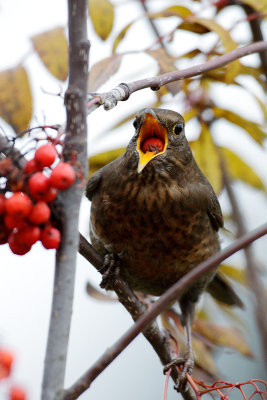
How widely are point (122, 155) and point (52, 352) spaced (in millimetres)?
1504

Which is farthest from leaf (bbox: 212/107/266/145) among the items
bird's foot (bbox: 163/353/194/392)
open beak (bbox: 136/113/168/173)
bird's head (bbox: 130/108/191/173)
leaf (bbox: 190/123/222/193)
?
bird's foot (bbox: 163/353/194/392)

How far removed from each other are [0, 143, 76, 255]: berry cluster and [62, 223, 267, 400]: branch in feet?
0.68

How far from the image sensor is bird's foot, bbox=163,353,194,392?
2.10m

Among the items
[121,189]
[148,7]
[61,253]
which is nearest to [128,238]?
[121,189]

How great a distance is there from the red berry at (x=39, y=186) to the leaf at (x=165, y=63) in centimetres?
80

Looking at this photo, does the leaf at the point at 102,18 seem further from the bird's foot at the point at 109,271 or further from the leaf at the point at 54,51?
the bird's foot at the point at 109,271

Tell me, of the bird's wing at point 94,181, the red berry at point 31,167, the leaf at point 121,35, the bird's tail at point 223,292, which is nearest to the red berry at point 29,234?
the red berry at point 31,167

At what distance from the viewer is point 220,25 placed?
1.99 metres

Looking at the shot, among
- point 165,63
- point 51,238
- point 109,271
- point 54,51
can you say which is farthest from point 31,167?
point 109,271

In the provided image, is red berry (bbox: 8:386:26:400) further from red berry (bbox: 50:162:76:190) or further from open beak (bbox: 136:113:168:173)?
open beak (bbox: 136:113:168:173)

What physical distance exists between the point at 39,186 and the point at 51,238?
95 millimetres

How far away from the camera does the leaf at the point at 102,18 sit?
1.96 m

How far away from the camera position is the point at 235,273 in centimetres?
279

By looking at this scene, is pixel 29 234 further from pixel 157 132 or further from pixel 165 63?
pixel 157 132
